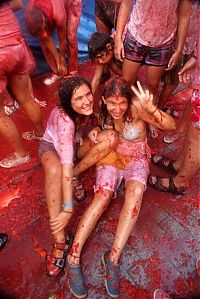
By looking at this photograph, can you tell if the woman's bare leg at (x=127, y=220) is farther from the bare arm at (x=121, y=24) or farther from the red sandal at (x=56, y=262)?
the bare arm at (x=121, y=24)

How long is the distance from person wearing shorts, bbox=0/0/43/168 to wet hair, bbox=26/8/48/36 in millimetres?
710

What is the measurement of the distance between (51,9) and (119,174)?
190 centimetres

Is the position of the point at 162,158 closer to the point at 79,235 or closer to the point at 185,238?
the point at 185,238

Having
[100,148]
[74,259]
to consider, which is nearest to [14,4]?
[100,148]

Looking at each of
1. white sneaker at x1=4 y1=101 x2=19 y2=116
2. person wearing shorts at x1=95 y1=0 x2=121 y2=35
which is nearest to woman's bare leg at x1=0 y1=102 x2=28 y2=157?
white sneaker at x1=4 y1=101 x2=19 y2=116

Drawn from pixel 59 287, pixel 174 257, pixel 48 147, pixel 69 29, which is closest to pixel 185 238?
pixel 174 257

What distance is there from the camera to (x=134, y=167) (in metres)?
2.49

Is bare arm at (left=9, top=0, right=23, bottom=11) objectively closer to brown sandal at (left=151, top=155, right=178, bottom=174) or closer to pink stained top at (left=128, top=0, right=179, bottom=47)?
pink stained top at (left=128, top=0, right=179, bottom=47)

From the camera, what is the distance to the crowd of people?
7.45ft

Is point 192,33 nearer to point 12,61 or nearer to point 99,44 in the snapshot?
point 99,44

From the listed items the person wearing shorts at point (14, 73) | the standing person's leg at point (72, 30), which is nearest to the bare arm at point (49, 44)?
the standing person's leg at point (72, 30)

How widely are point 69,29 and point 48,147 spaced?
5.79 feet

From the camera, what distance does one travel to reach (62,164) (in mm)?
2318

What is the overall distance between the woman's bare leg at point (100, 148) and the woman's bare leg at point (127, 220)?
1.20 ft
